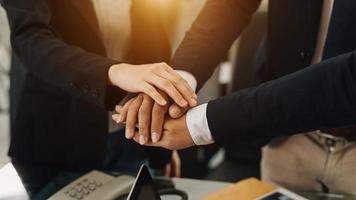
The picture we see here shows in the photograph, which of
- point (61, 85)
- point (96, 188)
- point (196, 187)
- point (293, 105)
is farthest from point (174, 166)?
point (293, 105)

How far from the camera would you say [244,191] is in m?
0.93

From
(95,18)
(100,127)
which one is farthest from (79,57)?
(100,127)

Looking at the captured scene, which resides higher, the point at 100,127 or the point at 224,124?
the point at 224,124

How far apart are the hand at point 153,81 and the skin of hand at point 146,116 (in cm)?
1

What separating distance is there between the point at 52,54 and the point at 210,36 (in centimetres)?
35

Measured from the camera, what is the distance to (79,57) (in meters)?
0.81

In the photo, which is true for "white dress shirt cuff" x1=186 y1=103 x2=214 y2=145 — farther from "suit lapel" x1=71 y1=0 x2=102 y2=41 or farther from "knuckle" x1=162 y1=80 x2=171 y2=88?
"suit lapel" x1=71 y1=0 x2=102 y2=41

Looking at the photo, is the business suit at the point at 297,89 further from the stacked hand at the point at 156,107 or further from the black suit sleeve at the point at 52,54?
the black suit sleeve at the point at 52,54

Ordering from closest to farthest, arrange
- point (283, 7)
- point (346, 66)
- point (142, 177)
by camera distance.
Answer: point (346, 66) → point (142, 177) → point (283, 7)

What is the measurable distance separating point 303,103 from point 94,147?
20.0 inches

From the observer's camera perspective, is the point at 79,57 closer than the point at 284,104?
No

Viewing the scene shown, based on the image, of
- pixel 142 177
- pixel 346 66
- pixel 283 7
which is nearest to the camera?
pixel 346 66

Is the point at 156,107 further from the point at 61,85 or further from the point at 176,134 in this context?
the point at 61,85

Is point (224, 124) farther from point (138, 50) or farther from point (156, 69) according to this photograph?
point (138, 50)
